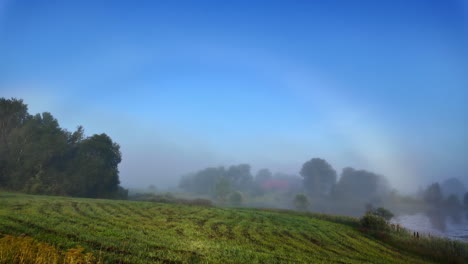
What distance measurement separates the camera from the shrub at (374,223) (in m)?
35.7

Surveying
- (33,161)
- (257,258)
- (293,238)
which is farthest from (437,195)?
(33,161)

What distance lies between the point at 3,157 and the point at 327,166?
18430cm

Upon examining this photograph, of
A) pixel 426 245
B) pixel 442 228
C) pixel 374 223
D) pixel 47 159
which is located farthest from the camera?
pixel 47 159

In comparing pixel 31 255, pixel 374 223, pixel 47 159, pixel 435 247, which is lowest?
pixel 435 247

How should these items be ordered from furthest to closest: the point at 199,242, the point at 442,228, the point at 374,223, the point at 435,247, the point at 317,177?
the point at 317,177
the point at 442,228
the point at 374,223
the point at 435,247
the point at 199,242

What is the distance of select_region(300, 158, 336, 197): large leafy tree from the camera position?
17000 cm

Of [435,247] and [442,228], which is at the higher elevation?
[435,247]

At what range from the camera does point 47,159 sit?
6494cm

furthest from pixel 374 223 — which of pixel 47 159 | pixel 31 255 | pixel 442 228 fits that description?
pixel 47 159

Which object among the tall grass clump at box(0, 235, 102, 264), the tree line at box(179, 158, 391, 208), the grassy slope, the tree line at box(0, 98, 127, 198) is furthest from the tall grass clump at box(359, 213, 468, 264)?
the tree line at box(179, 158, 391, 208)

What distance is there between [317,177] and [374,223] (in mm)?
142606

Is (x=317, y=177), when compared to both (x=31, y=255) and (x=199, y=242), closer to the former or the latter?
(x=199, y=242)

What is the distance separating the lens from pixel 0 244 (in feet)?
41.7

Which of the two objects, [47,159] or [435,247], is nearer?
[435,247]
